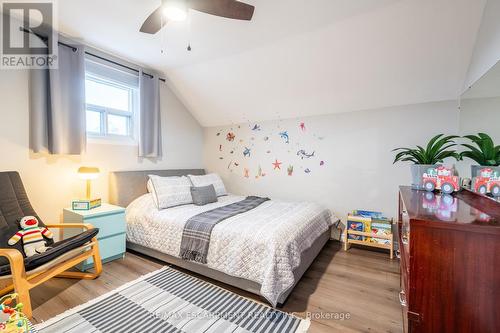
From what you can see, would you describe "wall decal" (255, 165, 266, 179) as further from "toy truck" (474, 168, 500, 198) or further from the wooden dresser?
the wooden dresser

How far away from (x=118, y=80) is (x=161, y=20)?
5.45ft

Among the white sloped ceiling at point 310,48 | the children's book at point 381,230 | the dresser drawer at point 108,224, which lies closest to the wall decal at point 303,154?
the white sloped ceiling at point 310,48

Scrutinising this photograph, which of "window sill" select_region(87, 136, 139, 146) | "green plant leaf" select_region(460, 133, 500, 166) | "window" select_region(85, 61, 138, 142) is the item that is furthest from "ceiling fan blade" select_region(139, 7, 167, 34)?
"green plant leaf" select_region(460, 133, 500, 166)

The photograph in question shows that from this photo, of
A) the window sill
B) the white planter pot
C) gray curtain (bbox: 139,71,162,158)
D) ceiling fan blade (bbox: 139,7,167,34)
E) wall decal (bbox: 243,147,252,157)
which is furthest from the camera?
wall decal (bbox: 243,147,252,157)

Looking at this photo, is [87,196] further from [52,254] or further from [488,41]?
[488,41]

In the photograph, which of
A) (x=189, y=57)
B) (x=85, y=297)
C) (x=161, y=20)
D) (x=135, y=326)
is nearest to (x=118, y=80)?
(x=189, y=57)

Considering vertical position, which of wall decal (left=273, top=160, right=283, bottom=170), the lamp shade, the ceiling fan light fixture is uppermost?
the ceiling fan light fixture

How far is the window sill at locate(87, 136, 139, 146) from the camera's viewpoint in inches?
114

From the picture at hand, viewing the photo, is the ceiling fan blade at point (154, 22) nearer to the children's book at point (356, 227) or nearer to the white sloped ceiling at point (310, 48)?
the white sloped ceiling at point (310, 48)

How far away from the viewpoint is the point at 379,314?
5.69 feet

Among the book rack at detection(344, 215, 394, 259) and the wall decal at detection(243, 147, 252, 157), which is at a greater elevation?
the wall decal at detection(243, 147, 252, 157)

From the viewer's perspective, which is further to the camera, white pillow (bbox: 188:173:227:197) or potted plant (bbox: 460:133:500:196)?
white pillow (bbox: 188:173:227:197)

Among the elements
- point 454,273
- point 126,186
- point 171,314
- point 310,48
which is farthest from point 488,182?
point 126,186

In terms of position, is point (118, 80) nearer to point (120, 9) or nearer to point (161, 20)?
point (120, 9)
